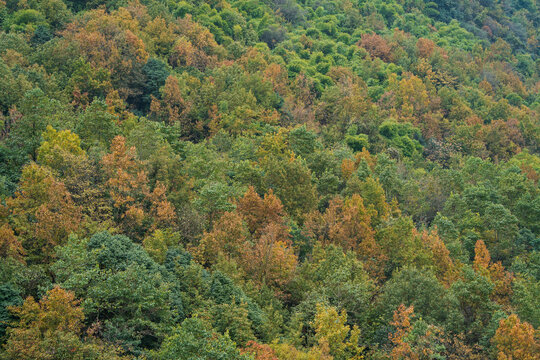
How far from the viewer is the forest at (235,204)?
1489 inches

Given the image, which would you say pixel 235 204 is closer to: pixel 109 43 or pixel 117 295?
pixel 117 295

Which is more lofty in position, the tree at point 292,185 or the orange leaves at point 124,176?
the orange leaves at point 124,176

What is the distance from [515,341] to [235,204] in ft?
81.8

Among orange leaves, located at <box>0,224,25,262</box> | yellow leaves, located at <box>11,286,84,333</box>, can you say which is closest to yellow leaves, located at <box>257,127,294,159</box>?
orange leaves, located at <box>0,224,25,262</box>

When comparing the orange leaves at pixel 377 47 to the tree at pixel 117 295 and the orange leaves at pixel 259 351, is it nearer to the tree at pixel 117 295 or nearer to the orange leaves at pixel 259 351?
the tree at pixel 117 295

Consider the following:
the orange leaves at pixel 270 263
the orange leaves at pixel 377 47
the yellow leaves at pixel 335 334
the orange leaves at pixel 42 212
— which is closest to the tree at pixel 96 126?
the orange leaves at pixel 42 212

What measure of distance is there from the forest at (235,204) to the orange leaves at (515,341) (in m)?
0.15

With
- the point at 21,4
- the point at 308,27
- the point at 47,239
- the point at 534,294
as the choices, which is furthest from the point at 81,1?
the point at 534,294

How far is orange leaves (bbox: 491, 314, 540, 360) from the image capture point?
4150 cm

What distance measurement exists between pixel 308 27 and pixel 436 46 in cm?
3079

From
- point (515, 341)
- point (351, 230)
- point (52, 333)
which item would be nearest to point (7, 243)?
point (52, 333)

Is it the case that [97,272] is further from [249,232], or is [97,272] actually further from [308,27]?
[308,27]

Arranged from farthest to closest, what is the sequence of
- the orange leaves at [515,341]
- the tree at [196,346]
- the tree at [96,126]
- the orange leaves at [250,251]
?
the tree at [96,126], the orange leaves at [250,251], the orange leaves at [515,341], the tree at [196,346]

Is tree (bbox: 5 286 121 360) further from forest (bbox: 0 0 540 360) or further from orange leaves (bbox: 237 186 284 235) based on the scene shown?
orange leaves (bbox: 237 186 284 235)
